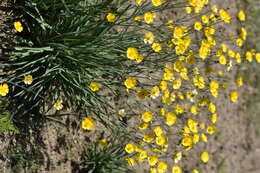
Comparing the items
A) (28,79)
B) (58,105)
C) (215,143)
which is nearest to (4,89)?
(28,79)

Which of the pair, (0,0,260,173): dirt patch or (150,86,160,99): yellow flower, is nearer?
(150,86,160,99): yellow flower

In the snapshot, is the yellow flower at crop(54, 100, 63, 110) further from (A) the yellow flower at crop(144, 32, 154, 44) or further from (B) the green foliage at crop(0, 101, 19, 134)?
(A) the yellow flower at crop(144, 32, 154, 44)

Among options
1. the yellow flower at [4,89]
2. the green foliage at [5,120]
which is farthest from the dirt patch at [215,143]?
the yellow flower at [4,89]

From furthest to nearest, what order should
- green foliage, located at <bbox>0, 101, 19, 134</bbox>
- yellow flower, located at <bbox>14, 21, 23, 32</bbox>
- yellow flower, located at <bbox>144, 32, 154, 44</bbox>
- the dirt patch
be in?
the dirt patch, yellow flower, located at <bbox>144, 32, 154, 44</bbox>, yellow flower, located at <bbox>14, 21, 23, 32</bbox>, green foliage, located at <bbox>0, 101, 19, 134</bbox>

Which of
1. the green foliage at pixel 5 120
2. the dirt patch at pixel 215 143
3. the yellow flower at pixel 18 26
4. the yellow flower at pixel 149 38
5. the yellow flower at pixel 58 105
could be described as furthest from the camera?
the dirt patch at pixel 215 143

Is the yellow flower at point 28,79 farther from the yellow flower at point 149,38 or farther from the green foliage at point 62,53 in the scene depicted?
the yellow flower at point 149,38

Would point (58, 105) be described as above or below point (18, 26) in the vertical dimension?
below

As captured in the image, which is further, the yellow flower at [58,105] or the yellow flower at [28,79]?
the yellow flower at [58,105]

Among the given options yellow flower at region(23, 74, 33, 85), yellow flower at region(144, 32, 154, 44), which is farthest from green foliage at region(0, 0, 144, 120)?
yellow flower at region(144, 32, 154, 44)

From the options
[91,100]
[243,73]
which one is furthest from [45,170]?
[243,73]

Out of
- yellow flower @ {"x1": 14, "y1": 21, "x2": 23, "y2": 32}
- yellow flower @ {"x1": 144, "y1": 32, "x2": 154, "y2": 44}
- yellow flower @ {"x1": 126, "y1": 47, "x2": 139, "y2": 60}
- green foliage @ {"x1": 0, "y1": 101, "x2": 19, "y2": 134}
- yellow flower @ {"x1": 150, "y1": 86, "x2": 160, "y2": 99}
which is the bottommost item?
green foliage @ {"x1": 0, "y1": 101, "x2": 19, "y2": 134}

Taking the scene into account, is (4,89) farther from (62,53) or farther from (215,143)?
(215,143)
